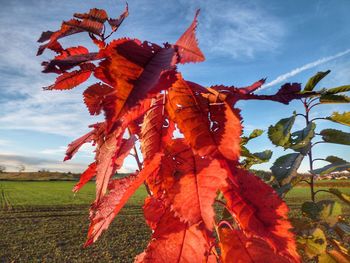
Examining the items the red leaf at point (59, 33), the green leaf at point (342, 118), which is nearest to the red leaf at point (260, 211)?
the red leaf at point (59, 33)

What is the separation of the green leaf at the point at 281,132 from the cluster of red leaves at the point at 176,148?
2.45 ft

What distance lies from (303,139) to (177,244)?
0.85 metres

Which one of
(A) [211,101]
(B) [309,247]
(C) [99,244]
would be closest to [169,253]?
(A) [211,101]

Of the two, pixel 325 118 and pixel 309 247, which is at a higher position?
pixel 325 118

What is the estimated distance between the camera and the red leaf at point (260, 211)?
0.49m

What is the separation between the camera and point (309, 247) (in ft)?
3.82

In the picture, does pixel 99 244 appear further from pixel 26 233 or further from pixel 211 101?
pixel 211 101

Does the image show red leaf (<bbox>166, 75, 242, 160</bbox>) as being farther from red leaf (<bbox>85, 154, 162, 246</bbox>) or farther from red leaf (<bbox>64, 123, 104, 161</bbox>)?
red leaf (<bbox>64, 123, 104, 161</bbox>)

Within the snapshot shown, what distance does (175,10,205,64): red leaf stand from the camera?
0.45 meters

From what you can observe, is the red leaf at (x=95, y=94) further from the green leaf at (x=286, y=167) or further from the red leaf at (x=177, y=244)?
the green leaf at (x=286, y=167)

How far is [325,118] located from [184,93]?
1136 millimetres

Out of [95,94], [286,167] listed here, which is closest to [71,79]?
[95,94]

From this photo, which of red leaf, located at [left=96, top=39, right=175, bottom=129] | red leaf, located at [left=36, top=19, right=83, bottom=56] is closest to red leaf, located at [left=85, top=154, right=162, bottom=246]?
red leaf, located at [left=96, top=39, right=175, bottom=129]

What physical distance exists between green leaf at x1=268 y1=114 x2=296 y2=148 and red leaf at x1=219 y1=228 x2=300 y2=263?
75cm
